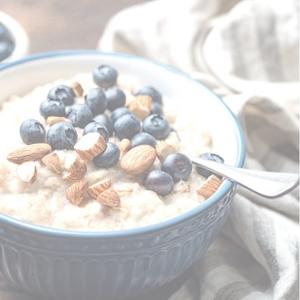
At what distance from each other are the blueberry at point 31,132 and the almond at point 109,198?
11cm

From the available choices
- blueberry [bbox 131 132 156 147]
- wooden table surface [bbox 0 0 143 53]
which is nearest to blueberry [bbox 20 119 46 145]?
blueberry [bbox 131 132 156 147]

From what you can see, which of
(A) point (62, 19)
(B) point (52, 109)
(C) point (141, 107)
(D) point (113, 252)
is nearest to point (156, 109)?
(C) point (141, 107)

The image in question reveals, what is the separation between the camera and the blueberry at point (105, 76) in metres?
0.89

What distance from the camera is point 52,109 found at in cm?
82

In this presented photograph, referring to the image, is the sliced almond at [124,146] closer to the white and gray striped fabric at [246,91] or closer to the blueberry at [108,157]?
the blueberry at [108,157]

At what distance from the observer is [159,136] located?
0.82 metres

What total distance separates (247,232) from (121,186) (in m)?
0.21

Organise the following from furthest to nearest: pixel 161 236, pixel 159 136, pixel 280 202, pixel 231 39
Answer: pixel 231 39, pixel 280 202, pixel 159 136, pixel 161 236

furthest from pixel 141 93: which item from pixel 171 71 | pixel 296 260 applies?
pixel 296 260

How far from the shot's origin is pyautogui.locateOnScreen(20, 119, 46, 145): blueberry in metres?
0.78

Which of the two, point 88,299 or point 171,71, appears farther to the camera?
point 171,71

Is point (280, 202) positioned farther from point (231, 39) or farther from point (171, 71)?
point (231, 39)

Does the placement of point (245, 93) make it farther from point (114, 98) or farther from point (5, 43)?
point (5, 43)

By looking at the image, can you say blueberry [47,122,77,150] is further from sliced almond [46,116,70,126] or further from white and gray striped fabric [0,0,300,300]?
white and gray striped fabric [0,0,300,300]
